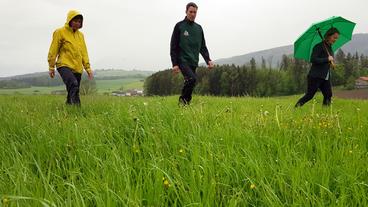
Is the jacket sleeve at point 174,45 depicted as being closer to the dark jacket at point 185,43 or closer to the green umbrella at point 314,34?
the dark jacket at point 185,43

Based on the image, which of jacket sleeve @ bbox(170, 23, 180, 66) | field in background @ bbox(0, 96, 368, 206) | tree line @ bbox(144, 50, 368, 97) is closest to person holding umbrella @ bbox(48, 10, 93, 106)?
jacket sleeve @ bbox(170, 23, 180, 66)

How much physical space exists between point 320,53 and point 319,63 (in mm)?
325

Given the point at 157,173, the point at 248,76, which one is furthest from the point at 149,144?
the point at 248,76

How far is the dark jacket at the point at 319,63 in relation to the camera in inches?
344

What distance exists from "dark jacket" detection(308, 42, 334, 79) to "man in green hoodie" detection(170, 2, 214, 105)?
2.61 m

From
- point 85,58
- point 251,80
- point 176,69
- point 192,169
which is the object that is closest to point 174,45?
point 176,69

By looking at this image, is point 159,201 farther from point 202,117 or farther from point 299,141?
point 202,117

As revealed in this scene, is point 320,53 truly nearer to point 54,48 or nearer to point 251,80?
point 54,48

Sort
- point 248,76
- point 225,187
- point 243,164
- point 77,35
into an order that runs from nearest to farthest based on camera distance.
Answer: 1. point 225,187
2. point 243,164
3. point 77,35
4. point 248,76

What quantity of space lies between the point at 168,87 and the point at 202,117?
315 ft

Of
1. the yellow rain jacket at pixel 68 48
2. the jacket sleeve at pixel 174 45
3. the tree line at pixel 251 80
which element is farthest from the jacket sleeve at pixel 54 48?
the tree line at pixel 251 80

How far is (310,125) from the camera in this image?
393 centimetres

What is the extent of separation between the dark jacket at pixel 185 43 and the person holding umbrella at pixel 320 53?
2.72m

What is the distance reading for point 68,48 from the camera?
8266mm
